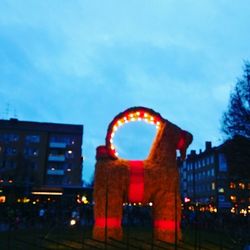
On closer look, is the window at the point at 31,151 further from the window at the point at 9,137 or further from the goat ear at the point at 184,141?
the goat ear at the point at 184,141

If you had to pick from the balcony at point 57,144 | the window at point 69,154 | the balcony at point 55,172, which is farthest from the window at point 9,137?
the window at point 69,154

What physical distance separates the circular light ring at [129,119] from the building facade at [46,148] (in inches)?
1862

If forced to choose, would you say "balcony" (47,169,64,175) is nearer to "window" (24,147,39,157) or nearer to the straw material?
"window" (24,147,39,157)

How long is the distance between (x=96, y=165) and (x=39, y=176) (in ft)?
162

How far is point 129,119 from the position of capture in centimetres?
1566

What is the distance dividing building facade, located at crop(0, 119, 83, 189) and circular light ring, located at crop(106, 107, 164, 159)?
1862 inches

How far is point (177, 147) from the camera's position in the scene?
15.8 m

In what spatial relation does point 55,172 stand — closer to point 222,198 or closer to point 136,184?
point 222,198

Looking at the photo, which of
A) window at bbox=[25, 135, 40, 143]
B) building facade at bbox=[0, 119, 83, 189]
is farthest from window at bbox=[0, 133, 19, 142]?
window at bbox=[25, 135, 40, 143]

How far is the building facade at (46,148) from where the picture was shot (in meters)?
63.2

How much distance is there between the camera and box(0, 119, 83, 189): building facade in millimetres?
63178

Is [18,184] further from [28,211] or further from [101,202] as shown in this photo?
[101,202]

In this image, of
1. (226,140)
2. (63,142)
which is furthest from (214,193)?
(226,140)

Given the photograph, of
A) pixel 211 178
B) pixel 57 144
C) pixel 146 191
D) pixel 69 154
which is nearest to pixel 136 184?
pixel 146 191
